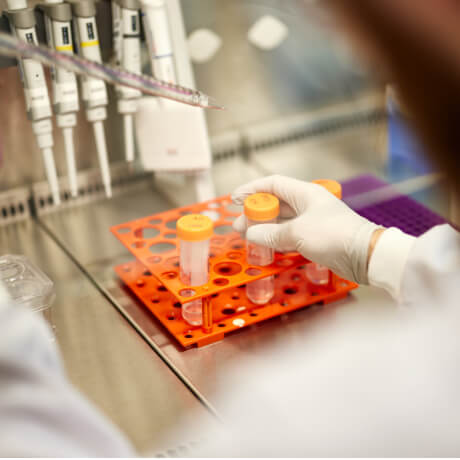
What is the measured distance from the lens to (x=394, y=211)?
160 centimetres

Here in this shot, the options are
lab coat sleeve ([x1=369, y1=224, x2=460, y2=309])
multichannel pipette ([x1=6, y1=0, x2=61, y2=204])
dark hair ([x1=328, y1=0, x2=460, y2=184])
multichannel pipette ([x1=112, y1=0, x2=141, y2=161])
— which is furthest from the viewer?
multichannel pipette ([x1=112, y1=0, x2=141, y2=161])

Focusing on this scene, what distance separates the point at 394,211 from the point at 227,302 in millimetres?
540

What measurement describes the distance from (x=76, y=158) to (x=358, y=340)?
3.53ft

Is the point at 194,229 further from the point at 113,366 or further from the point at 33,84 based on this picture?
the point at 33,84

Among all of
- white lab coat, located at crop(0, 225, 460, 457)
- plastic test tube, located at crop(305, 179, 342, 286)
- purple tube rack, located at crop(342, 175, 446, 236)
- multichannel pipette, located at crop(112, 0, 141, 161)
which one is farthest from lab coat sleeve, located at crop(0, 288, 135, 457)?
purple tube rack, located at crop(342, 175, 446, 236)

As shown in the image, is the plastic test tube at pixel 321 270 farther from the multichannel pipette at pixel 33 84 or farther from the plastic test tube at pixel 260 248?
the multichannel pipette at pixel 33 84

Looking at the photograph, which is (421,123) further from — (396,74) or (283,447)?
(283,447)

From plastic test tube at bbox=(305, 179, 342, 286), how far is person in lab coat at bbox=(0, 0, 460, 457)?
306 mm

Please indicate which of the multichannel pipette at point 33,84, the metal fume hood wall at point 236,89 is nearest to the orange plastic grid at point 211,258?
the multichannel pipette at point 33,84

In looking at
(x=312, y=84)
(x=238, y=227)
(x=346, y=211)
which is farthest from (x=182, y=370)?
(x=312, y=84)

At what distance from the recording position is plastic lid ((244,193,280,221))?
1255 mm

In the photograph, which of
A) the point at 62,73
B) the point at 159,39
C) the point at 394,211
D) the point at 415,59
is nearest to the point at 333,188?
the point at 394,211

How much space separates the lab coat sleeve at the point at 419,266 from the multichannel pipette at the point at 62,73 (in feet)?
2.46

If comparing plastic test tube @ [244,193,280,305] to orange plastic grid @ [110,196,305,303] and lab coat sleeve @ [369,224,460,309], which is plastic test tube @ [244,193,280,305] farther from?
lab coat sleeve @ [369,224,460,309]
